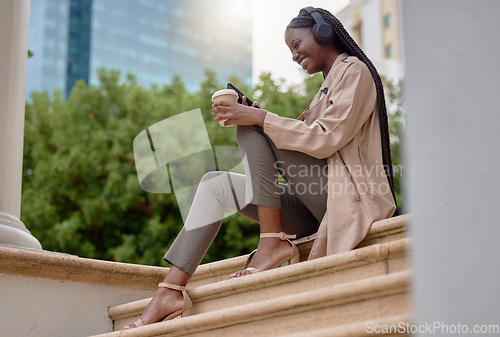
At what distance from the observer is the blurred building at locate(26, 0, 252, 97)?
56.8 meters

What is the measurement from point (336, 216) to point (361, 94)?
0.60 m

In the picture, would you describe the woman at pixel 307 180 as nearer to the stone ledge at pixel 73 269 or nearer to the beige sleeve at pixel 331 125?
the beige sleeve at pixel 331 125

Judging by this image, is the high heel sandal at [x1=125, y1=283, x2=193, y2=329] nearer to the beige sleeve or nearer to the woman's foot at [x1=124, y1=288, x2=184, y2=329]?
the woman's foot at [x1=124, y1=288, x2=184, y2=329]

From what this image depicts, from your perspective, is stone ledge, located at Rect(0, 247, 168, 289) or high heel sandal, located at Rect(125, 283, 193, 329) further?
stone ledge, located at Rect(0, 247, 168, 289)

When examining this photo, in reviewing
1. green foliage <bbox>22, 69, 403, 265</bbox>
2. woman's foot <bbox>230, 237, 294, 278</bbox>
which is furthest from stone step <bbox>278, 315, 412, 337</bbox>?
green foliage <bbox>22, 69, 403, 265</bbox>

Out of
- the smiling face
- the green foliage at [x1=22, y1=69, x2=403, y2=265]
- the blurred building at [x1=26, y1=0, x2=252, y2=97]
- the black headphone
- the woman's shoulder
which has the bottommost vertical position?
the green foliage at [x1=22, y1=69, x2=403, y2=265]

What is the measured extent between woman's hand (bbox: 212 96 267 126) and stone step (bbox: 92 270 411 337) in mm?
Answer: 936

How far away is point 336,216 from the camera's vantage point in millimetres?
2771

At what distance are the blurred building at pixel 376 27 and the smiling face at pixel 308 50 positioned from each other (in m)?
0.18

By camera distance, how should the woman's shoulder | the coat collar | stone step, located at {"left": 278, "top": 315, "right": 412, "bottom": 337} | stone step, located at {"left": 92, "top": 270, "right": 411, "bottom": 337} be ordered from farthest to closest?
the coat collar → the woman's shoulder → stone step, located at {"left": 92, "top": 270, "right": 411, "bottom": 337} → stone step, located at {"left": 278, "top": 315, "right": 412, "bottom": 337}

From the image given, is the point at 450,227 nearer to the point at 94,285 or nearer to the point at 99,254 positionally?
the point at 94,285

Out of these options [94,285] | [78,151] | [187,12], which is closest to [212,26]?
[187,12]

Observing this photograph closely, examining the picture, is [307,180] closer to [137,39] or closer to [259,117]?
[259,117]

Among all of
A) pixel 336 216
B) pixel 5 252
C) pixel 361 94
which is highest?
pixel 361 94
